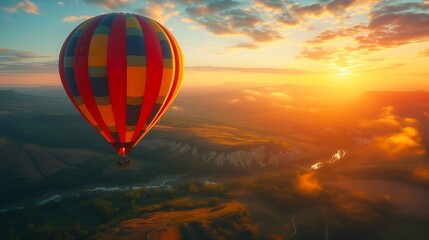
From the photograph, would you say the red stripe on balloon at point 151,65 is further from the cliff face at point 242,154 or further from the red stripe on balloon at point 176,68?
the cliff face at point 242,154

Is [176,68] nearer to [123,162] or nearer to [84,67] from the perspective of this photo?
[84,67]

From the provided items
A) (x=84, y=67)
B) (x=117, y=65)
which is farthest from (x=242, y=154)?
(x=84, y=67)

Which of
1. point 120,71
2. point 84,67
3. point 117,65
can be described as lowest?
point 120,71

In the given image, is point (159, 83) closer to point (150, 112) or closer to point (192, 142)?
point (150, 112)

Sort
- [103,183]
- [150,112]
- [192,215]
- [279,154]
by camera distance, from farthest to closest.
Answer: [279,154] < [103,183] < [192,215] < [150,112]

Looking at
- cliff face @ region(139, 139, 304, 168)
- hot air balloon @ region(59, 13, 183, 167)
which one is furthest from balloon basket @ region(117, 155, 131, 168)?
cliff face @ region(139, 139, 304, 168)

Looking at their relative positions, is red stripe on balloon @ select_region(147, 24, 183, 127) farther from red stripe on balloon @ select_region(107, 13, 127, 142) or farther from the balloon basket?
the balloon basket

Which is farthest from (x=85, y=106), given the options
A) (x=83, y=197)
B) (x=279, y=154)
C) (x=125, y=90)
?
(x=279, y=154)
